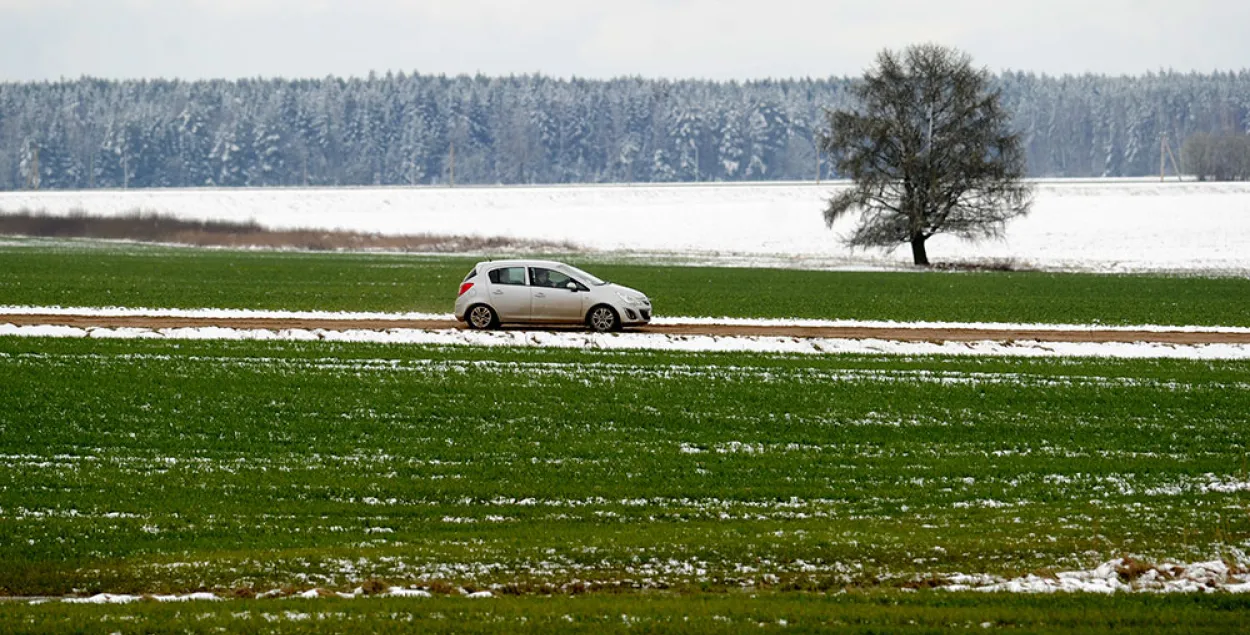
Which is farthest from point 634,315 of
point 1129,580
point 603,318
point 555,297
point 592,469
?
point 1129,580

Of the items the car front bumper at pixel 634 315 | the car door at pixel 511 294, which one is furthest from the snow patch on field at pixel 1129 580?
the car door at pixel 511 294

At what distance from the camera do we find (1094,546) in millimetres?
12094

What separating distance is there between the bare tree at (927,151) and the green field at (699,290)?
6.81 m

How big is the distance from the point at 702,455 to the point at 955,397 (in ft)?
20.1

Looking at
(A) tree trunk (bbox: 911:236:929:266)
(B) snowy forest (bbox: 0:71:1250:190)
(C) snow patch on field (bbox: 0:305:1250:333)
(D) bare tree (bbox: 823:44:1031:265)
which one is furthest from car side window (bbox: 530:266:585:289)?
(B) snowy forest (bbox: 0:71:1250:190)

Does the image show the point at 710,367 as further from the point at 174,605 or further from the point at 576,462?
the point at 174,605

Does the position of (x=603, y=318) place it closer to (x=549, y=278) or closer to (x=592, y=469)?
(x=549, y=278)

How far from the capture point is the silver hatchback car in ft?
95.8

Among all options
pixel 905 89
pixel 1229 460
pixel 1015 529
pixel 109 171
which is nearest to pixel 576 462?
pixel 1015 529

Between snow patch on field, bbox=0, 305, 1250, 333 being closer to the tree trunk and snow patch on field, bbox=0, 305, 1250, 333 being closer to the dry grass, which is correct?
the tree trunk

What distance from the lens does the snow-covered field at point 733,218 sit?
7375cm

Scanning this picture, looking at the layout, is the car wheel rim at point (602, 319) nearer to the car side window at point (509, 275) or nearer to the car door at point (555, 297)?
the car door at point (555, 297)

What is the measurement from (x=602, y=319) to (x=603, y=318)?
31 mm

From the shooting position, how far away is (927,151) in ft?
208
